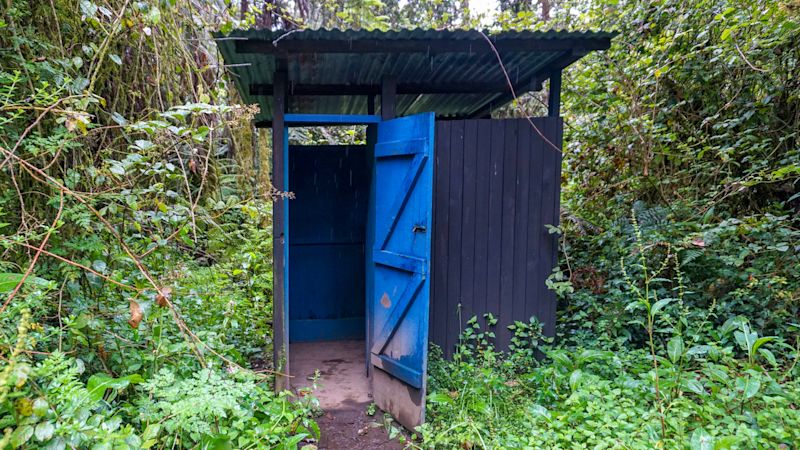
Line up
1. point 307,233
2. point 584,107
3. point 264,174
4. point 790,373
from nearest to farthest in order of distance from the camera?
point 790,373 < point 307,233 < point 584,107 < point 264,174

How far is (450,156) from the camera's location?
3617mm

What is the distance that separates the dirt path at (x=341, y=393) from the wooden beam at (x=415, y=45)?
7.84 ft

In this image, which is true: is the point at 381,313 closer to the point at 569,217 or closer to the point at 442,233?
the point at 442,233

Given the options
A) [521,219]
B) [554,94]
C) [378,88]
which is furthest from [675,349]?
[378,88]

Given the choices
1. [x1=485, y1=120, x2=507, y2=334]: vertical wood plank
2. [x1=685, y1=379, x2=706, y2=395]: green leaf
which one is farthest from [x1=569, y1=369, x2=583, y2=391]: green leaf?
[x1=485, y1=120, x2=507, y2=334]: vertical wood plank

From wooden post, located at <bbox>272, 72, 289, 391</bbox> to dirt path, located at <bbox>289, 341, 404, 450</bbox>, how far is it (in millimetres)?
418

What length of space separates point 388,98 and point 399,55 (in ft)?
1.22

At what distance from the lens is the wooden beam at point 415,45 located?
3.11 meters

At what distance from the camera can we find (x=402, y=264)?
10.9 ft

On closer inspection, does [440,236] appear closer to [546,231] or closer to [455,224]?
[455,224]

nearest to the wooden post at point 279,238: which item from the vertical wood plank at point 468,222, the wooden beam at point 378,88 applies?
the wooden beam at point 378,88

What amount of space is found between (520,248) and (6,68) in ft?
11.7

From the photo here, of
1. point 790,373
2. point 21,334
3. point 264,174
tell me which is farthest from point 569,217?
point 264,174

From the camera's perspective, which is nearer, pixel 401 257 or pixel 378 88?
pixel 401 257
